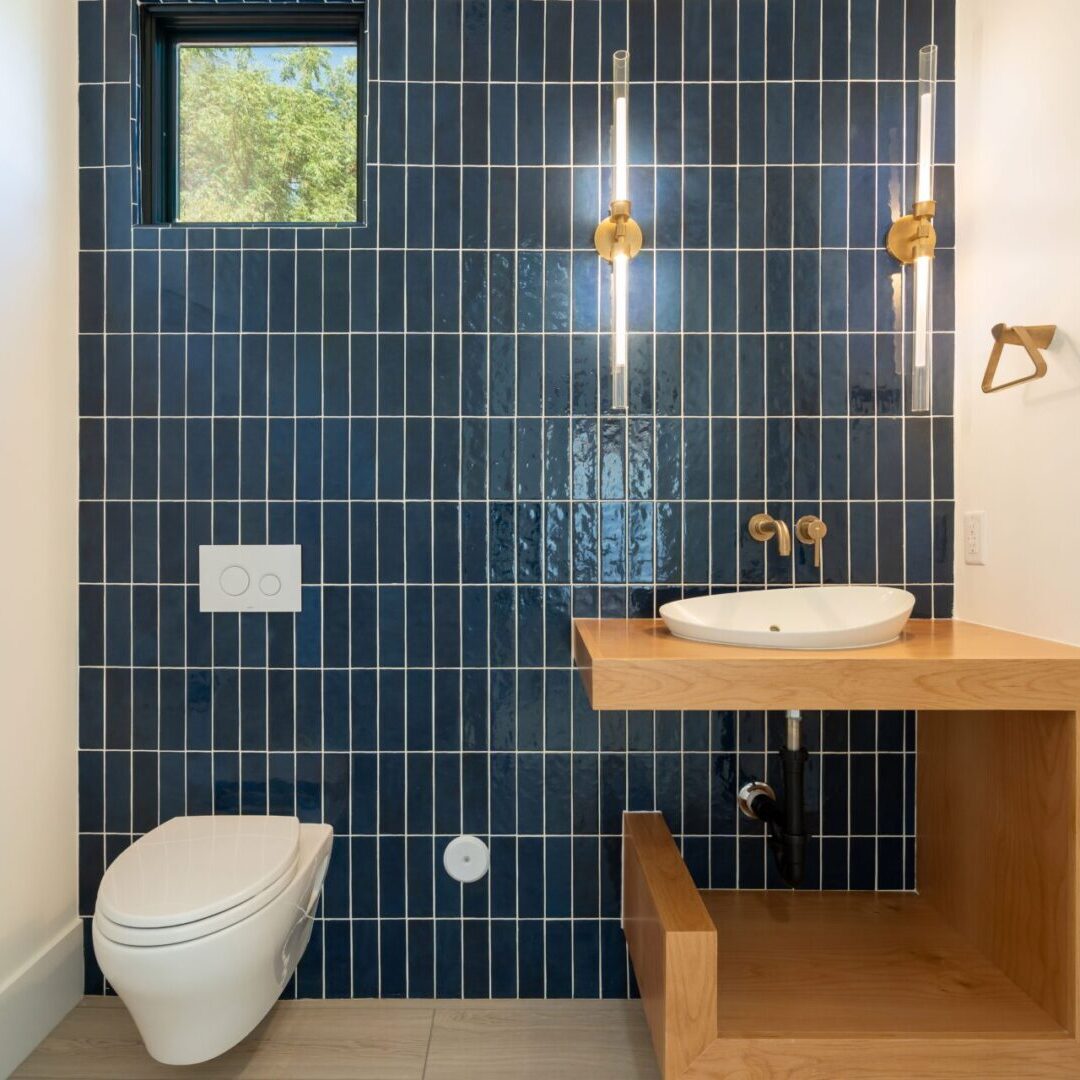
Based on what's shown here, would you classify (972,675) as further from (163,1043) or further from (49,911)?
(49,911)

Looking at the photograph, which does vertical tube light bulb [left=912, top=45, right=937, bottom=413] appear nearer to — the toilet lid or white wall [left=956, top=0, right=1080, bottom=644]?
white wall [left=956, top=0, right=1080, bottom=644]

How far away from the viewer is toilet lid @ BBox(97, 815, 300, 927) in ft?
4.26

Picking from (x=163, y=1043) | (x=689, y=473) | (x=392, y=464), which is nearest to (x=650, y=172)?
(x=689, y=473)

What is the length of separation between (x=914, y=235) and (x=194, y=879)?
196 cm

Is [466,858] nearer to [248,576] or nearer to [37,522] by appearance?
[248,576]

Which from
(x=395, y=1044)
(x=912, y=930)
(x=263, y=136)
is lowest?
(x=395, y=1044)

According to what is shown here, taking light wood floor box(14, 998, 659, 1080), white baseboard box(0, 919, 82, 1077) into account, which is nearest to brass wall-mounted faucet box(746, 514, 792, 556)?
light wood floor box(14, 998, 659, 1080)

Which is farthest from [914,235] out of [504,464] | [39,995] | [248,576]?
[39,995]

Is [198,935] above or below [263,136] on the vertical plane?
below

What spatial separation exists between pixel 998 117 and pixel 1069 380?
25.5 inches

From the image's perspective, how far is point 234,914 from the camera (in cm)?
132

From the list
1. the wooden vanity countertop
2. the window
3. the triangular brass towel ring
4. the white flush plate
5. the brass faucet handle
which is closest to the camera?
the wooden vanity countertop

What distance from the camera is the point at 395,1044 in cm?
166

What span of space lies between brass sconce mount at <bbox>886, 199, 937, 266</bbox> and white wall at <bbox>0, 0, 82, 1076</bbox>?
1.87 meters
